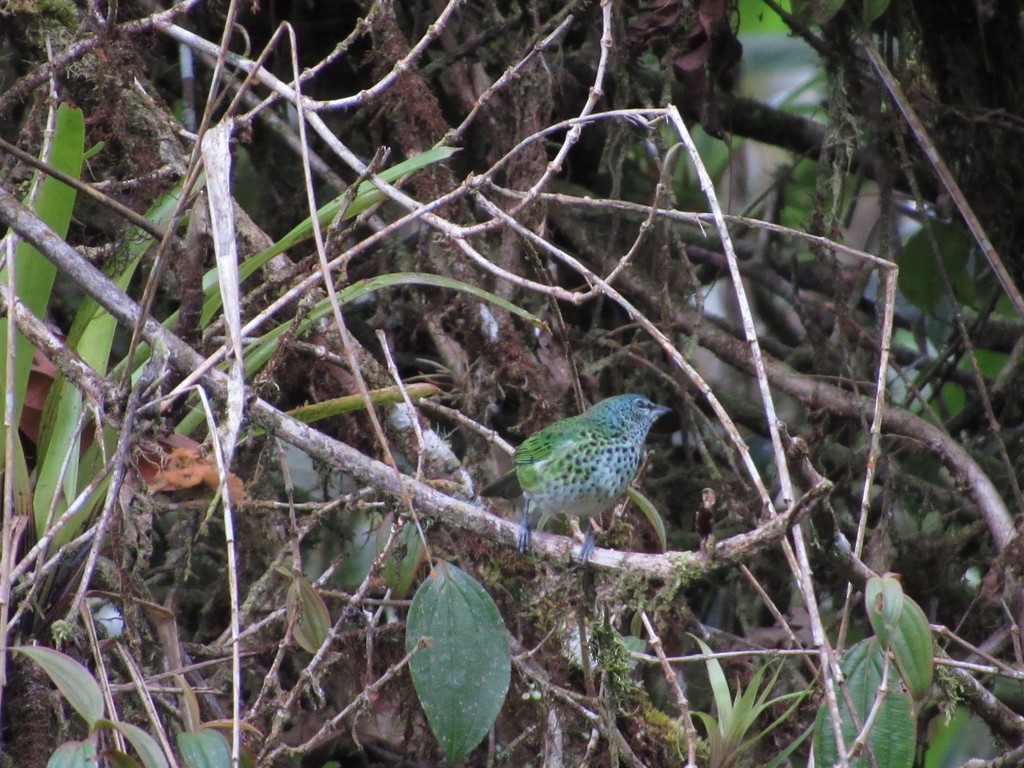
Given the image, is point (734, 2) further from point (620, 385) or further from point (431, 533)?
point (431, 533)

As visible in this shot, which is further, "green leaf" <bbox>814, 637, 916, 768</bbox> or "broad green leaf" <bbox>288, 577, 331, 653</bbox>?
"broad green leaf" <bbox>288, 577, 331, 653</bbox>

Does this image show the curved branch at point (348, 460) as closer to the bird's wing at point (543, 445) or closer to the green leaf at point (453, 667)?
the green leaf at point (453, 667)

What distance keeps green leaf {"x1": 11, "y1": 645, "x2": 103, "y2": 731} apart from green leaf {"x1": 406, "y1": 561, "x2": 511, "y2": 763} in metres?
0.67

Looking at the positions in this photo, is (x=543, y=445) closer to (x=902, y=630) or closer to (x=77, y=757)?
(x=902, y=630)

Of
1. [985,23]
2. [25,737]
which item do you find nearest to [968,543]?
[985,23]

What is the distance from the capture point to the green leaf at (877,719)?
7.74ft

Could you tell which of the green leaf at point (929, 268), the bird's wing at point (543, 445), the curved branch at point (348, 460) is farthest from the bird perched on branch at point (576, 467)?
the green leaf at point (929, 268)

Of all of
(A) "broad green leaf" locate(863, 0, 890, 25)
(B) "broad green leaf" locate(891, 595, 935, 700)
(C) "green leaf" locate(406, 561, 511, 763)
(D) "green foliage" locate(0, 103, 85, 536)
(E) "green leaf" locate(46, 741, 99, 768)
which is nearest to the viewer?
(E) "green leaf" locate(46, 741, 99, 768)

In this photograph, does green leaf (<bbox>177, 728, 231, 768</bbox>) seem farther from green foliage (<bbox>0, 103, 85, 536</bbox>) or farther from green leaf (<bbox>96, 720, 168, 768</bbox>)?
green foliage (<bbox>0, 103, 85, 536</bbox>)

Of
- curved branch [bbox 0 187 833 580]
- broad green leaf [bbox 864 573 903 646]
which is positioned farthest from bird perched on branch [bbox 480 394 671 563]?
broad green leaf [bbox 864 573 903 646]

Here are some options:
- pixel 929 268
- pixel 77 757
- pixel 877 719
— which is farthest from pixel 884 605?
pixel 929 268

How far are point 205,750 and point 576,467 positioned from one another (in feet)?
4.51

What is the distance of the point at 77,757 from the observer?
2027 millimetres

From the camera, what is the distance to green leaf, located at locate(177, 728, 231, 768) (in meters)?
2.16
